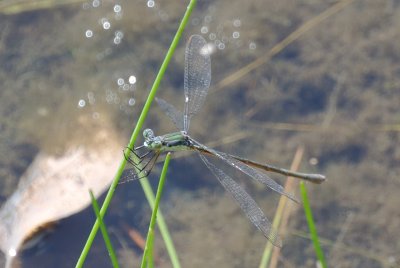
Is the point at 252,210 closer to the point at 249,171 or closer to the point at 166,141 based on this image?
the point at 249,171

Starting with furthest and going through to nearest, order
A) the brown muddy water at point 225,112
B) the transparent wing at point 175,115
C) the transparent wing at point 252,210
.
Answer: the brown muddy water at point 225,112
the transparent wing at point 175,115
the transparent wing at point 252,210

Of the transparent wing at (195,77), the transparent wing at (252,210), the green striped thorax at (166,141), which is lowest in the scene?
the transparent wing at (252,210)

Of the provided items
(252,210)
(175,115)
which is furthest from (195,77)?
(252,210)

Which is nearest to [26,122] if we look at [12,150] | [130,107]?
[12,150]

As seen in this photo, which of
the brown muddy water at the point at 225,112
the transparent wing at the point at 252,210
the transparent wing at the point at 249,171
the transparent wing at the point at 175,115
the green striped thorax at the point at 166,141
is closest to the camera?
the transparent wing at the point at 252,210

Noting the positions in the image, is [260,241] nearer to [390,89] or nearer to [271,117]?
[271,117]

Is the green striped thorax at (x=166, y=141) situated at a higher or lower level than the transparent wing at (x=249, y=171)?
higher

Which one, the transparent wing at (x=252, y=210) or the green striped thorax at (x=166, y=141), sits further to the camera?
the green striped thorax at (x=166, y=141)

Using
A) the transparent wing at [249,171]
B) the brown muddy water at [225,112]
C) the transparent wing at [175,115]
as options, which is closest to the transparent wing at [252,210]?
the transparent wing at [249,171]

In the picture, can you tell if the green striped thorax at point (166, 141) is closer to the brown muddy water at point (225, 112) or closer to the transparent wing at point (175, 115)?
the transparent wing at point (175, 115)
